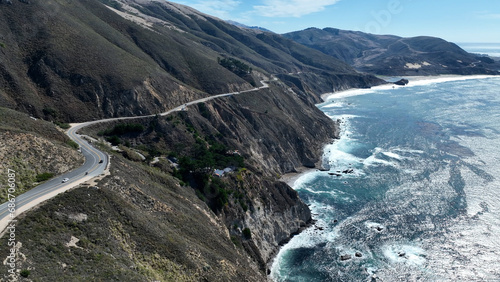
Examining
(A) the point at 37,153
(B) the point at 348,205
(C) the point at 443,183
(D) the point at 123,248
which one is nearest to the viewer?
(D) the point at 123,248

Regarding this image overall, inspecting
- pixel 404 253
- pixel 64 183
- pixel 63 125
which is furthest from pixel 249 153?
pixel 64 183

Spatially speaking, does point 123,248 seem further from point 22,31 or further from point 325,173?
point 22,31

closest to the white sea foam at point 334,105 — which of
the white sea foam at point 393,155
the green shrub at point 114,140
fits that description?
the white sea foam at point 393,155

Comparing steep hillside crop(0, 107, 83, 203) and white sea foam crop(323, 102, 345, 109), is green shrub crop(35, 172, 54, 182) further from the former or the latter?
white sea foam crop(323, 102, 345, 109)

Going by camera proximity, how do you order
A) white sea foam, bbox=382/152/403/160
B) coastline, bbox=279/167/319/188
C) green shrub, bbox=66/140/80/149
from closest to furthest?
green shrub, bbox=66/140/80/149 → coastline, bbox=279/167/319/188 → white sea foam, bbox=382/152/403/160

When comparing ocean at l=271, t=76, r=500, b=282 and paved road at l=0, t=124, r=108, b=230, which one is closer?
paved road at l=0, t=124, r=108, b=230

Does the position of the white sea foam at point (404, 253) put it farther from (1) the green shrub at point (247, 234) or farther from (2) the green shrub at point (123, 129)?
(2) the green shrub at point (123, 129)

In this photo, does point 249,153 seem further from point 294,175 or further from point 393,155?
point 393,155

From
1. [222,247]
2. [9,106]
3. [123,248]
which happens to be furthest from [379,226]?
[9,106]

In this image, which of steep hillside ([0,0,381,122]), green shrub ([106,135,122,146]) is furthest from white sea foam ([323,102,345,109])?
green shrub ([106,135,122,146])
